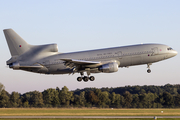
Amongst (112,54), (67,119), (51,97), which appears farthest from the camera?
(51,97)

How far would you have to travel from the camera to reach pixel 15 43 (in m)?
64.6

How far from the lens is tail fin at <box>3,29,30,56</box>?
210ft

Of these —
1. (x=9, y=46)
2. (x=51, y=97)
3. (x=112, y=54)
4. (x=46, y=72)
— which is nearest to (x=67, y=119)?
(x=46, y=72)

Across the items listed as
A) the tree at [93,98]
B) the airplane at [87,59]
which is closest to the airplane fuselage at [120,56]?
the airplane at [87,59]

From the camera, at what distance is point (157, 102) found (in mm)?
130750

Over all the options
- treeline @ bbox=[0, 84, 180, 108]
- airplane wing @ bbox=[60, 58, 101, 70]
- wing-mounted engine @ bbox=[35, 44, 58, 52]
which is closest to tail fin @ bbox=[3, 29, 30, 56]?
wing-mounted engine @ bbox=[35, 44, 58, 52]

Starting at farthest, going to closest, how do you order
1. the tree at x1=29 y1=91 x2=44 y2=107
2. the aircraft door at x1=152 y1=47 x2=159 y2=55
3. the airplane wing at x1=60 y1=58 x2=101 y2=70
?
the tree at x1=29 y1=91 x2=44 y2=107 → the aircraft door at x1=152 y1=47 x2=159 y2=55 → the airplane wing at x1=60 y1=58 x2=101 y2=70

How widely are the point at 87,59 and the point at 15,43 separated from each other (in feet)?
57.0

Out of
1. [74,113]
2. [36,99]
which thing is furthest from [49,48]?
[36,99]

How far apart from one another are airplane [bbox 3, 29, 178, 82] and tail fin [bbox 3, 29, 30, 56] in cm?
23

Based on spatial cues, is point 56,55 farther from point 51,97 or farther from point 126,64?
point 51,97

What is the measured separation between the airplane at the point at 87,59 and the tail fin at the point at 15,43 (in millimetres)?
234

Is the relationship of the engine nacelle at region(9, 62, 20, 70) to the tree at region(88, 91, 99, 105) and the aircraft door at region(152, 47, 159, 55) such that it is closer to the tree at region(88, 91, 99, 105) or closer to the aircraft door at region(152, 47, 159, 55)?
the aircraft door at region(152, 47, 159, 55)

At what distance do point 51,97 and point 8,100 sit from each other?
63.6ft
